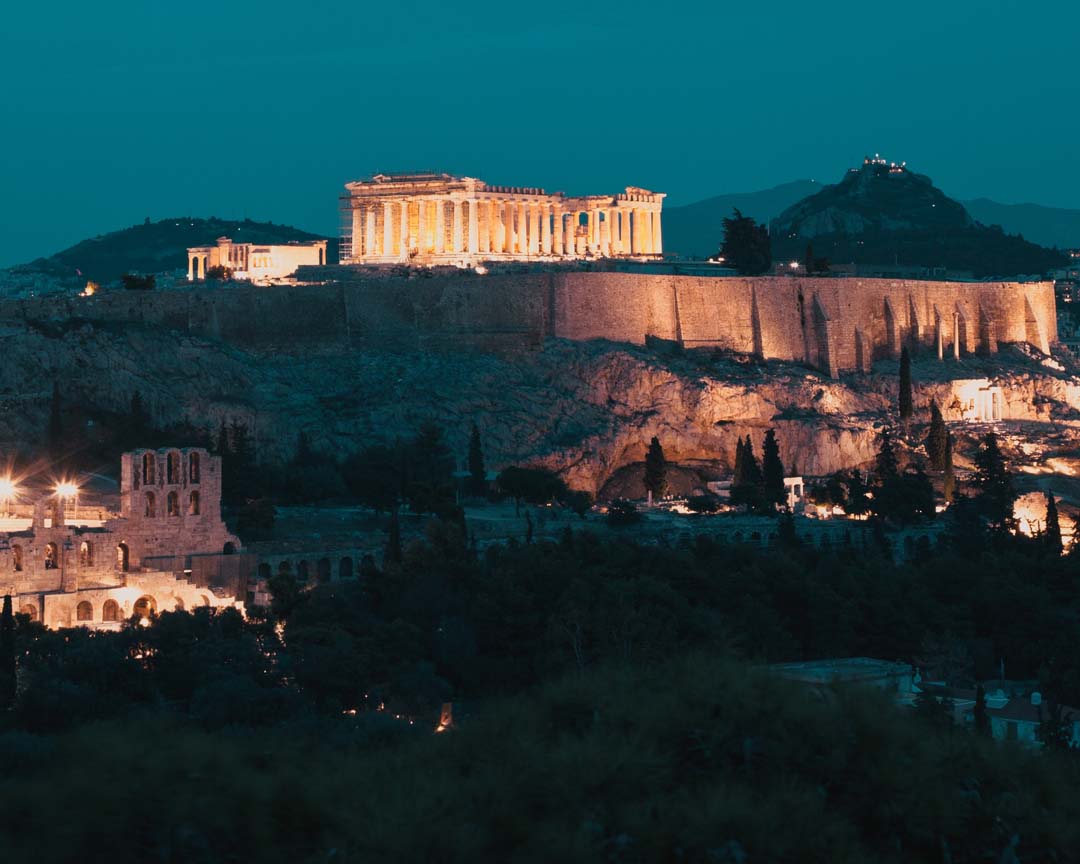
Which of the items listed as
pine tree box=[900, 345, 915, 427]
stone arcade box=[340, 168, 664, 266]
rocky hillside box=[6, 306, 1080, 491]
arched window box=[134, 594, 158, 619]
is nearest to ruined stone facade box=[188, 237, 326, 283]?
stone arcade box=[340, 168, 664, 266]

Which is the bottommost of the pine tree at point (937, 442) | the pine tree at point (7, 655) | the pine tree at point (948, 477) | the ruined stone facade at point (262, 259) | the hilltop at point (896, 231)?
the pine tree at point (7, 655)

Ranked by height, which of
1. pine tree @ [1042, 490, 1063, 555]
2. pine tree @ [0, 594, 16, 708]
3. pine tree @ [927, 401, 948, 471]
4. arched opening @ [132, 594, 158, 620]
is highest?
pine tree @ [927, 401, 948, 471]

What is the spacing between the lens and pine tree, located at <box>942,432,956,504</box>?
51.2 meters

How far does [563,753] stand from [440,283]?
42.3 metres

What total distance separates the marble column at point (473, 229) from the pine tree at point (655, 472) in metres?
16.7

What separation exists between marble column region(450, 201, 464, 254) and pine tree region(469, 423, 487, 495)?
17674 millimetres

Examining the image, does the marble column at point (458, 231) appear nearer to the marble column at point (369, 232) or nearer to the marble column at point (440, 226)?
the marble column at point (440, 226)

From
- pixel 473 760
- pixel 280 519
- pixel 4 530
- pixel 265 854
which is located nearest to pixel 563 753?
pixel 473 760

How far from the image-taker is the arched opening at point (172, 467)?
36938 mm

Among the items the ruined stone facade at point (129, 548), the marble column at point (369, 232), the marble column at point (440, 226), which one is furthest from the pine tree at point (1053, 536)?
the marble column at point (369, 232)

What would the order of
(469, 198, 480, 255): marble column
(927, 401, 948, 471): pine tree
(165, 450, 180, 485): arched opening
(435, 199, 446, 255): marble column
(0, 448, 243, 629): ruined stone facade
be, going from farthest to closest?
Answer: (435, 199, 446, 255): marble column
(469, 198, 480, 255): marble column
(927, 401, 948, 471): pine tree
(165, 450, 180, 485): arched opening
(0, 448, 243, 629): ruined stone facade

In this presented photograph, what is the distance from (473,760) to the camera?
49.0ft

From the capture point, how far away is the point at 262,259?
6819 centimetres

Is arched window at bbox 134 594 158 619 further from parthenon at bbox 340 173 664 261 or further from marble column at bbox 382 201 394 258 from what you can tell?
marble column at bbox 382 201 394 258
